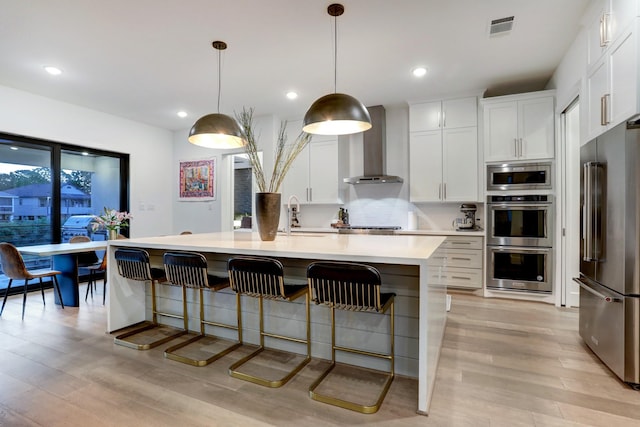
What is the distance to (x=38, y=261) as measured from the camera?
15.4 ft

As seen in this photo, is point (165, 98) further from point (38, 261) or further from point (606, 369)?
point (606, 369)

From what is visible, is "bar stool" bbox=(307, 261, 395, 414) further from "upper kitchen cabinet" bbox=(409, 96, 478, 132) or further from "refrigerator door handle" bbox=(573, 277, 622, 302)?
"upper kitchen cabinet" bbox=(409, 96, 478, 132)

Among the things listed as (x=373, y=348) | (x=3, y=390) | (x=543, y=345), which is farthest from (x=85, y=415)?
(x=543, y=345)

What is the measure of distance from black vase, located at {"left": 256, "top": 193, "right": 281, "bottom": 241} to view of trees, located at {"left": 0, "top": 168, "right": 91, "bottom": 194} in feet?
13.2

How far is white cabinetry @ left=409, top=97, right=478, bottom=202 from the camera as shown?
450 centimetres

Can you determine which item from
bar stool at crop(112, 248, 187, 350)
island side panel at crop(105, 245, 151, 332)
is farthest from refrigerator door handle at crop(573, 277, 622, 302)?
island side panel at crop(105, 245, 151, 332)

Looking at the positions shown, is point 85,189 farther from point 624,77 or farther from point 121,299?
point 624,77

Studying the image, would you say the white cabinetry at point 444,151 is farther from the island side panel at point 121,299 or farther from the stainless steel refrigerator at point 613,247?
the island side panel at point 121,299

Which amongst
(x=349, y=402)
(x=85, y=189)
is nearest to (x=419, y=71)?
(x=349, y=402)

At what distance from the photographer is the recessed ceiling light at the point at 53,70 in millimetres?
3715

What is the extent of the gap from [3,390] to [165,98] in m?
3.93

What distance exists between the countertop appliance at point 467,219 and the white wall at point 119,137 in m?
5.41

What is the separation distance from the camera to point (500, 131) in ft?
13.8

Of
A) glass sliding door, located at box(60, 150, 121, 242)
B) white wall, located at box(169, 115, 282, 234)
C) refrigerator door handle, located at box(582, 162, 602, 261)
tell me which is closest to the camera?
refrigerator door handle, located at box(582, 162, 602, 261)
